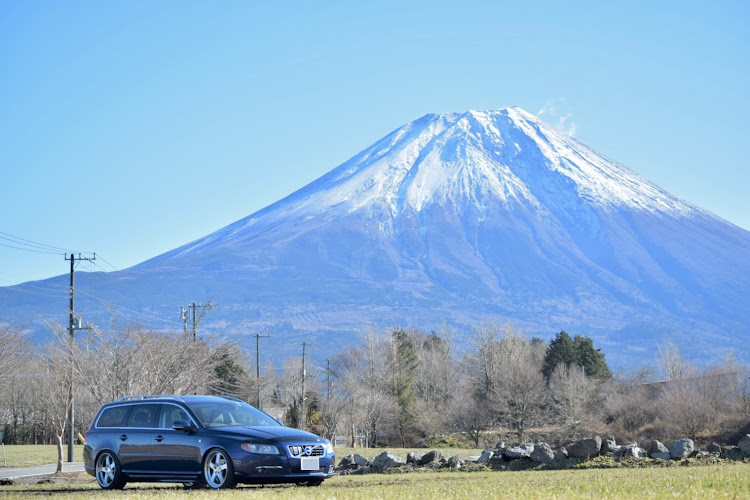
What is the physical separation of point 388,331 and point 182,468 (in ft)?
238

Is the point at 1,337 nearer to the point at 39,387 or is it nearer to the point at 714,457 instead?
the point at 39,387

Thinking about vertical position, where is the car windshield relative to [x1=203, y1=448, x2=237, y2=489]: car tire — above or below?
above

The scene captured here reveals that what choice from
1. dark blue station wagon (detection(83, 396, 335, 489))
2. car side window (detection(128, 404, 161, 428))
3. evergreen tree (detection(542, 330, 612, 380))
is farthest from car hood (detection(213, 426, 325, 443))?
evergreen tree (detection(542, 330, 612, 380))

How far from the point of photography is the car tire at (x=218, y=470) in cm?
Answer: 1551

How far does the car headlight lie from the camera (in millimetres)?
15453

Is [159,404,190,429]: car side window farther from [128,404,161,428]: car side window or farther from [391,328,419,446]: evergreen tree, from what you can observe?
[391,328,419,446]: evergreen tree

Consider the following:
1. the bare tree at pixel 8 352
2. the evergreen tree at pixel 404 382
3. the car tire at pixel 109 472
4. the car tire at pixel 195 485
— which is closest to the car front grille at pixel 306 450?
the car tire at pixel 195 485

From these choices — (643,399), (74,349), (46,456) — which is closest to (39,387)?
(46,456)

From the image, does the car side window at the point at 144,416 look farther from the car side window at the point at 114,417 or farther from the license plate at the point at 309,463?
the license plate at the point at 309,463

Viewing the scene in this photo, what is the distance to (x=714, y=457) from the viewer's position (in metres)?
26.1

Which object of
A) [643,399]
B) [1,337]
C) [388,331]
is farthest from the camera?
[388,331]

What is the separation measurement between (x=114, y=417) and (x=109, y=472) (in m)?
1.05

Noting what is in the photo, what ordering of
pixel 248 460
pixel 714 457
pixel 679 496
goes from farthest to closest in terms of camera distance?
1. pixel 714 457
2. pixel 248 460
3. pixel 679 496

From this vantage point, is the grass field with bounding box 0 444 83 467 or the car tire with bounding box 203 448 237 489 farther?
the grass field with bounding box 0 444 83 467
